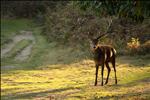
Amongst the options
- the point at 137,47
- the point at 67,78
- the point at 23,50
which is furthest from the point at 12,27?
the point at 67,78

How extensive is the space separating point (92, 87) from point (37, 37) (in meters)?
26.3

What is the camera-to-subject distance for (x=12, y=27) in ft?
173

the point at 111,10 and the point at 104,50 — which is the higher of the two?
the point at 111,10

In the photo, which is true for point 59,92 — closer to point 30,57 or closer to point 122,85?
point 122,85

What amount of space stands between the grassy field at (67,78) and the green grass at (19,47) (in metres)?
1.40

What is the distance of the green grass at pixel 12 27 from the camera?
44.6 metres

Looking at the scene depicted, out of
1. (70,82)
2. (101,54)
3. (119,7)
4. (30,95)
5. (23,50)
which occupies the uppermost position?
(119,7)

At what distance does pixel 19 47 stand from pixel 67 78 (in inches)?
615

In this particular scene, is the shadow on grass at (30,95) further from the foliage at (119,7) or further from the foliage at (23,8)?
the foliage at (23,8)

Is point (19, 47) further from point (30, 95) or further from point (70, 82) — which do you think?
point (30, 95)

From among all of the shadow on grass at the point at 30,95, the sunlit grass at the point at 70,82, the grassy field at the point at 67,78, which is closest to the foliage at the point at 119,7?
the grassy field at the point at 67,78

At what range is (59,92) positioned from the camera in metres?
17.4

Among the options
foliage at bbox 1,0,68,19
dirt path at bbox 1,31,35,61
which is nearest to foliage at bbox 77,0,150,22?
dirt path at bbox 1,31,35,61

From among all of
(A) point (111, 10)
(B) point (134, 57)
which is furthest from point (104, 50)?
(B) point (134, 57)
